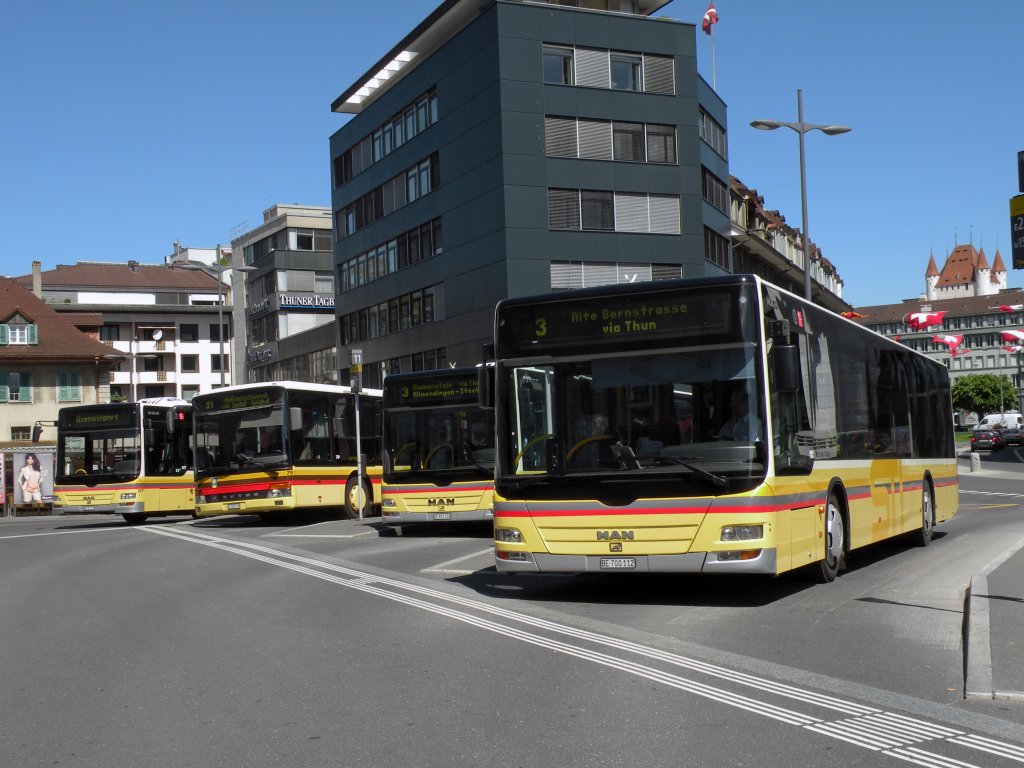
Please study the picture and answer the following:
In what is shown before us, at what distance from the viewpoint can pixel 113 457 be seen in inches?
1206

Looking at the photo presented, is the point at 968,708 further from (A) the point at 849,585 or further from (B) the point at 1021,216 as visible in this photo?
(A) the point at 849,585

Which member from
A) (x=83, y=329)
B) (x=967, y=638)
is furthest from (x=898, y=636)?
(x=83, y=329)

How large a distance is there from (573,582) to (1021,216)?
20.0ft

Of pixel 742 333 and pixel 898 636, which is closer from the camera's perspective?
pixel 898 636

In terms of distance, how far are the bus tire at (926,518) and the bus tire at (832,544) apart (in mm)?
4611

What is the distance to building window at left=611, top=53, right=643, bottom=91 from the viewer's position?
4772 centimetres

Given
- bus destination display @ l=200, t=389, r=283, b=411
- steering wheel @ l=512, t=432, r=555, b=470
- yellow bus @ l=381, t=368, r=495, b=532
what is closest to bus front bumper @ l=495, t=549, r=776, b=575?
steering wheel @ l=512, t=432, r=555, b=470

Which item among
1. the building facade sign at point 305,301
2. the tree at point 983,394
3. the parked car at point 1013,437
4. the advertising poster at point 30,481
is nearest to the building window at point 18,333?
the building facade sign at point 305,301

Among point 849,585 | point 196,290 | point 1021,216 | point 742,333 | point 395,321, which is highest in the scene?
point 196,290

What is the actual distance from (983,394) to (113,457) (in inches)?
6022

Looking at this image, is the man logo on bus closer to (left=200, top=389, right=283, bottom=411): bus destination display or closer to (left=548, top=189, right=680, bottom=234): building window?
(left=200, top=389, right=283, bottom=411): bus destination display

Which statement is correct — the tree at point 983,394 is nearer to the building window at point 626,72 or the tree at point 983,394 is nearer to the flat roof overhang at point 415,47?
the flat roof overhang at point 415,47

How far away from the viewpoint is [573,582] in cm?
1352

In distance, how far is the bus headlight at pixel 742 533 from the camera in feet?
34.9
